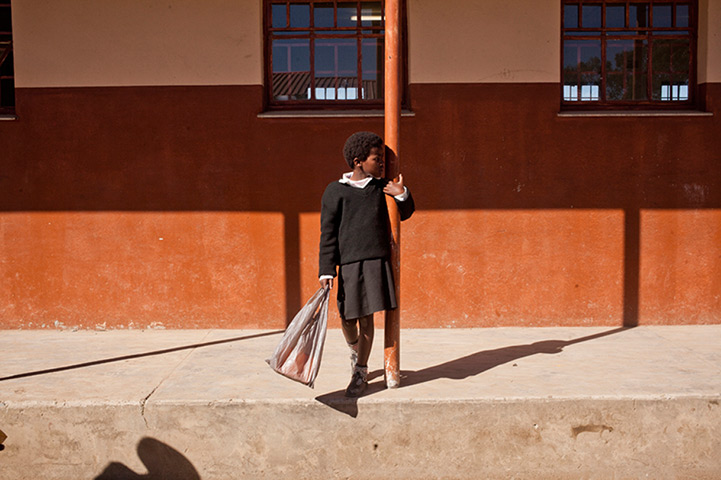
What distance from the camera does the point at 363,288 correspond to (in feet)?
13.1

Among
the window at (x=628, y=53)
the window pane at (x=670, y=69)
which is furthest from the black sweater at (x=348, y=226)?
the window pane at (x=670, y=69)

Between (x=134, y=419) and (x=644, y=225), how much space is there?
Answer: 448 cm

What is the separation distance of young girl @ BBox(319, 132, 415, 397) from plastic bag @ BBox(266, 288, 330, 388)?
198 millimetres

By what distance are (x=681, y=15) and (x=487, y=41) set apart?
1.82 metres

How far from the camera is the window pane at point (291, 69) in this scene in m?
6.11

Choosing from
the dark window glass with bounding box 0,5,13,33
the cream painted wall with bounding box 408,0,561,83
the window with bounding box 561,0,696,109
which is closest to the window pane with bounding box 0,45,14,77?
the dark window glass with bounding box 0,5,13,33

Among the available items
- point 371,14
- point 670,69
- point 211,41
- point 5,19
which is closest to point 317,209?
point 211,41

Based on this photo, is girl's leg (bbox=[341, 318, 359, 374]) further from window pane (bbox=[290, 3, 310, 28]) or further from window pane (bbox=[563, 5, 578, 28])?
window pane (bbox=[563, 5, 578, 28])

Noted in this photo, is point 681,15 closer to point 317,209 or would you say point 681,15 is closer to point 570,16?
point 570,16

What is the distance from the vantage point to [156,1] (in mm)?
5848

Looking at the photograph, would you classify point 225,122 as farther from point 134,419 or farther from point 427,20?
point 134,419

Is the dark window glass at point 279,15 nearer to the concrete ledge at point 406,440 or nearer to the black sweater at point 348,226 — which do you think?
the black sweater at point 348,226

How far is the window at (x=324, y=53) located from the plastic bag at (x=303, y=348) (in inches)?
108

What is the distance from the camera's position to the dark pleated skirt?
3.95m
